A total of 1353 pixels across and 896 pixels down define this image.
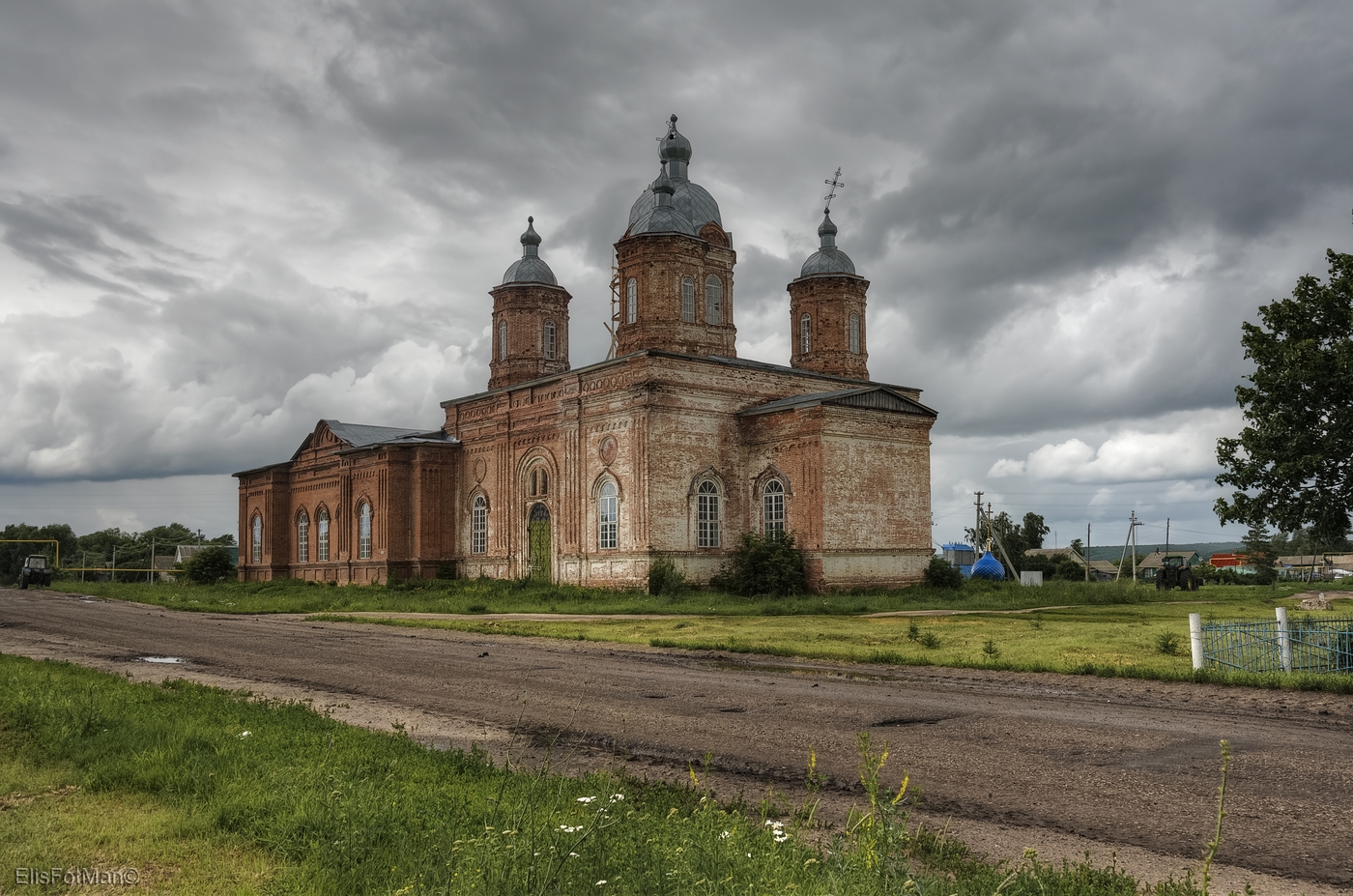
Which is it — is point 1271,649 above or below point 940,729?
above

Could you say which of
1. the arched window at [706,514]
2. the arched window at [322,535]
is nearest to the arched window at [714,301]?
the arched window at [706,514]

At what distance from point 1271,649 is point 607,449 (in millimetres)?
20901

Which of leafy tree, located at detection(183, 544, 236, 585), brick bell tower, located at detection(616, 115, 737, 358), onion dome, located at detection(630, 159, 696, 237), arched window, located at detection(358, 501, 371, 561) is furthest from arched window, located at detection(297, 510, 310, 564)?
onion dome, located at detection(630, 159, 696, 237)

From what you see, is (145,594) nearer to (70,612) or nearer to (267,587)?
(267,587)

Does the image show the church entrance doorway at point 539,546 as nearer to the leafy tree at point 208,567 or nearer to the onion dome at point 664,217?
the onion dome at point 664,217

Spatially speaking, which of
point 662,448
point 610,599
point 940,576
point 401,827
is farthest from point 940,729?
point 940,576

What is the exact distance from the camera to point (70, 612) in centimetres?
2627

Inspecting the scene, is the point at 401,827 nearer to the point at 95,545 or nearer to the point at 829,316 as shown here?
the point at 829,316

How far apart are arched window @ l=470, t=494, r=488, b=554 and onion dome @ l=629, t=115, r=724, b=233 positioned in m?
11.2

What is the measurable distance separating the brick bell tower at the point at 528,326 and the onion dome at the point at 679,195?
20.0ft

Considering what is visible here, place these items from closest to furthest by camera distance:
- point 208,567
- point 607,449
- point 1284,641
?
point 1284,641 < point 607,449 < point 208,567

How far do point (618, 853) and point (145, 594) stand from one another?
1466 inches

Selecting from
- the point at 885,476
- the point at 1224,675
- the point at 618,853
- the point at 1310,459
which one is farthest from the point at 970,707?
the point at 885,476

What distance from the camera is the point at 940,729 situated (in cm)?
879
